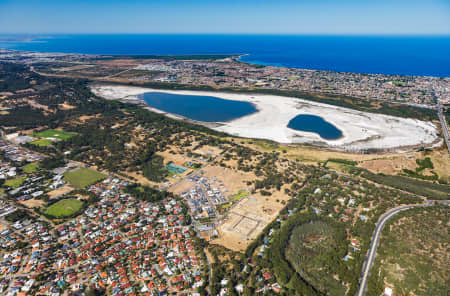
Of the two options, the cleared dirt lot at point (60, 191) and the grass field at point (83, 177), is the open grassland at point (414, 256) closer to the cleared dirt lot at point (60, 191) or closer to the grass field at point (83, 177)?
the grass field at point (83, 177)

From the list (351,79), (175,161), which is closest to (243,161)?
(175,161)

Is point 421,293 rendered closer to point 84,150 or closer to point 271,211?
point 271,211

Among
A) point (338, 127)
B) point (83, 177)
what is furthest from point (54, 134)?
point (338, 127)

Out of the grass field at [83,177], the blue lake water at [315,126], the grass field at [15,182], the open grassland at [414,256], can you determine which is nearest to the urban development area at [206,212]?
the open grassland at [414,256]

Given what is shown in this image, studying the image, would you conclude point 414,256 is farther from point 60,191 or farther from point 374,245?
point 60,191

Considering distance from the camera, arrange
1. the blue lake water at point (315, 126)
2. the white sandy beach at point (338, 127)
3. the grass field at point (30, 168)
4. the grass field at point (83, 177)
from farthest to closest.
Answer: the blue lake water at point (315, 126), the white sandy beach at point (338, 127), the grass field at point (30, 168), the grass field at point (83, 177)

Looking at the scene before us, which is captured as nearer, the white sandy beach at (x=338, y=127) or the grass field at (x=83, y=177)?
the grass field at (x=83, y=177)
